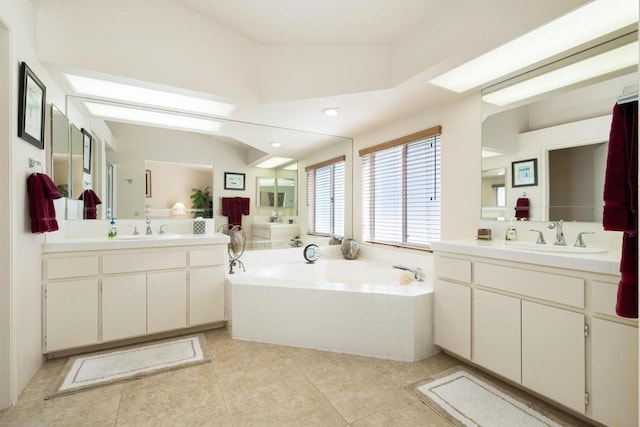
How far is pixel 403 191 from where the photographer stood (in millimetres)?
3281

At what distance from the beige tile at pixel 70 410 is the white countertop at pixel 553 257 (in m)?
2.33

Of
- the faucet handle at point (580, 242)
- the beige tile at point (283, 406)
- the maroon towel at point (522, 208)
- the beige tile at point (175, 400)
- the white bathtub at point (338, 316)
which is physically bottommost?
the beige tile at point (175, 400)

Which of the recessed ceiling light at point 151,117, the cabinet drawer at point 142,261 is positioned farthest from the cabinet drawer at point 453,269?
the recessed ceiling light at point 151,117

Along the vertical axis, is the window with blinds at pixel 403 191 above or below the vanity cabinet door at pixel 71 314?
above

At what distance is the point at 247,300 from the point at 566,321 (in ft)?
7.10

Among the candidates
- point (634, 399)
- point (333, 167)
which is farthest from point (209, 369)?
point (333, 167)

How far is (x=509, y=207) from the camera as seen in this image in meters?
2.36

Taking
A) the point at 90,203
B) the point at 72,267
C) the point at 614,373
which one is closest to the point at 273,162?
the point at 90,203

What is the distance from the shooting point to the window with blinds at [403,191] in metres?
2.97

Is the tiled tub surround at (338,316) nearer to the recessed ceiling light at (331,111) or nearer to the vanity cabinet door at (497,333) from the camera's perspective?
the vanity cabinet door at (497,333)

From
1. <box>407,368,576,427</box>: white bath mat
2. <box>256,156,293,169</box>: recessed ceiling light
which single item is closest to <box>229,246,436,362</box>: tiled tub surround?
<box>407,368,576,427</box>: white bath mat

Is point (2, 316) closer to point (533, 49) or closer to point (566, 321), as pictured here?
point (566, 321)

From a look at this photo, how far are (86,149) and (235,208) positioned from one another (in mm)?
1461

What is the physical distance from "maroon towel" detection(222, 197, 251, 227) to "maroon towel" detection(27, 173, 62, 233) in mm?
1563
